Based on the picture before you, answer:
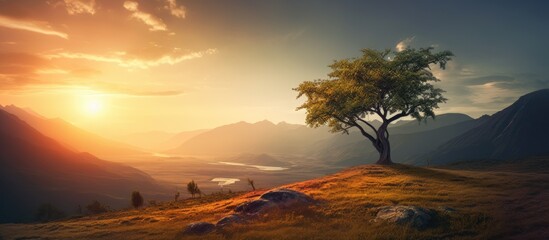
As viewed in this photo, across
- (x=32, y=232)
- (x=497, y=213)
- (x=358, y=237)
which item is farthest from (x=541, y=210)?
(x=32, y=232)

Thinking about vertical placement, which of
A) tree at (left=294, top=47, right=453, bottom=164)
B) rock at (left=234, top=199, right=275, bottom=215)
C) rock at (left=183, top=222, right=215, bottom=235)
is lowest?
rock at (left=183, top=222, right=215, bottom=235)

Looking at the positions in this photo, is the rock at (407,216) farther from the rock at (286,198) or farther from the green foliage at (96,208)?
the green foliage at (96,208)

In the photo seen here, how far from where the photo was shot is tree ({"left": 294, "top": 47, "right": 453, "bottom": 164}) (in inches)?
2270

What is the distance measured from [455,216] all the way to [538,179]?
21.6 m

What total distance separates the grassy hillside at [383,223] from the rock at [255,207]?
167cm

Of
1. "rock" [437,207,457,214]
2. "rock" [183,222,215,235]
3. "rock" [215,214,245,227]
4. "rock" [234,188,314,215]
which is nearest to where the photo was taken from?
"rock" [437,207,457,214]

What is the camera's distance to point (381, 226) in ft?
92.1

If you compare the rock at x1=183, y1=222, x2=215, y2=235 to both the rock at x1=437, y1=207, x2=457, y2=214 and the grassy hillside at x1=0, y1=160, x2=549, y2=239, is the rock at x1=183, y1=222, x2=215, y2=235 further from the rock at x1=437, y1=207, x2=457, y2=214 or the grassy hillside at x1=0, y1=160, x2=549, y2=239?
the rock at x1=437, y1=207, x2=457, y2=214

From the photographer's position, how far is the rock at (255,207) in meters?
35.6

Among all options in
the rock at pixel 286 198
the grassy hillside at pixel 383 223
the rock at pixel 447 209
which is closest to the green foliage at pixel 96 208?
the grassy hillside at pixel 383 223

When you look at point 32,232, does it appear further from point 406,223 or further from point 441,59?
point 441,59

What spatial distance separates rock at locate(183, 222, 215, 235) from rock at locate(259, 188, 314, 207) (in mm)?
7375

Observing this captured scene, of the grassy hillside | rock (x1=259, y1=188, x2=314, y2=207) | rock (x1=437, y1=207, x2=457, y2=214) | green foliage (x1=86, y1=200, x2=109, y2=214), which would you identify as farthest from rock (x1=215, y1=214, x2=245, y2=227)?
green foliage (x1=86, y1=200, x2=109, y2=214)

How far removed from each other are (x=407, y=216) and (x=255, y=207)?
1484 centimetres
